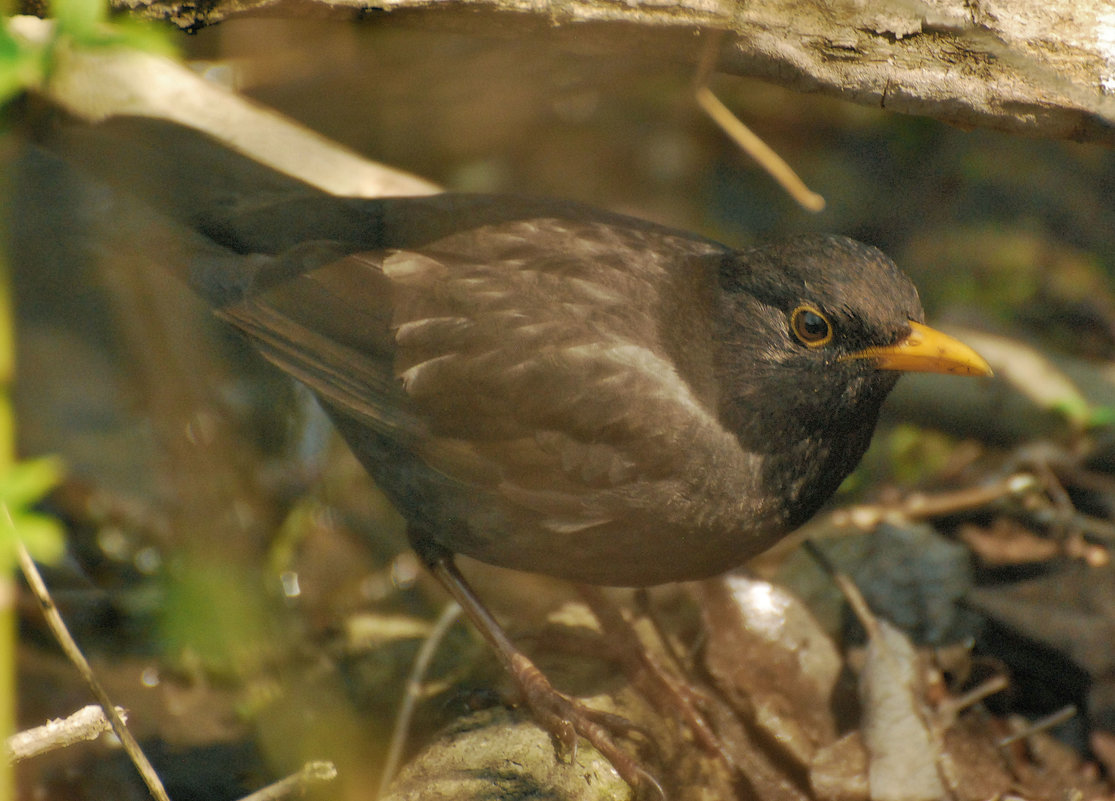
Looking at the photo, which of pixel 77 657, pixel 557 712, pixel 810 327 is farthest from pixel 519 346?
pixel 77 657

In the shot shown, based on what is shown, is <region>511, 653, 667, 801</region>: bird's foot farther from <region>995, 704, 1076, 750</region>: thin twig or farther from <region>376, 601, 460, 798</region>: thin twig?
<region>995, 704, 1076, 750</region>: thin twig

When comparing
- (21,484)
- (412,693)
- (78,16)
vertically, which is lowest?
(412,693)

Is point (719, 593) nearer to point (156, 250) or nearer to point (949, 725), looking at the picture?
point (949, 725)

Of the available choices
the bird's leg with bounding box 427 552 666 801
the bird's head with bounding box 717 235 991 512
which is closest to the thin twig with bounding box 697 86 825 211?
the bird's head with bounding box 717 235 991 512

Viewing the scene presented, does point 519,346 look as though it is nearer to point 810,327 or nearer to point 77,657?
point 810,327

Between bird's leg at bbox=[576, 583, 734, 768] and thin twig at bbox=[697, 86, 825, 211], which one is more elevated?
thin twig at bbox=[697, 86, 825, 211]

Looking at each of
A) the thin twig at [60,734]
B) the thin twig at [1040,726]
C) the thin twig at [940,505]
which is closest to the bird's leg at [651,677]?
the thin twig at [1040,726]

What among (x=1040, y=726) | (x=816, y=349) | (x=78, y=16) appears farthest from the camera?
(x=1040, y=726)
